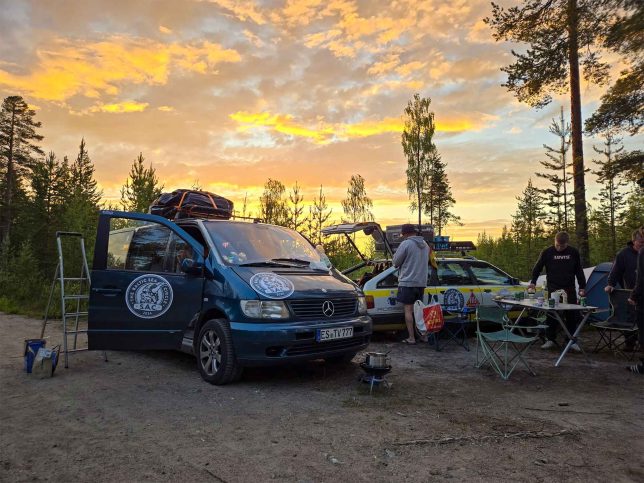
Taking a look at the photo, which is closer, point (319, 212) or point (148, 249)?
point (148, 249)

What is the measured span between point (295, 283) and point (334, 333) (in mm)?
748

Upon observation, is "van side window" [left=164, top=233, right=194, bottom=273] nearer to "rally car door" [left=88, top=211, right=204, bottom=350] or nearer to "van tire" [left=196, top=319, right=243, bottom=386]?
"rally car door" [left=88, top=211, right=204, bottom=350]

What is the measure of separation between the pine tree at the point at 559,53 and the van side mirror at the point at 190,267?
11135mm

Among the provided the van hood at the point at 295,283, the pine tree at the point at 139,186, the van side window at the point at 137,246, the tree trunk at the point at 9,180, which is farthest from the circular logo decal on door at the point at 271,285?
the tree trunk at the point at 9,180

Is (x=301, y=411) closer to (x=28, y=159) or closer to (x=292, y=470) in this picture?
(x=292, y=470)

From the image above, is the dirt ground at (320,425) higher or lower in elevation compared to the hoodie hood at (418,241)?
lower

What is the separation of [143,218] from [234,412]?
2986 mm

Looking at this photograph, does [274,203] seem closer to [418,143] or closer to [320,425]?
[418,143]

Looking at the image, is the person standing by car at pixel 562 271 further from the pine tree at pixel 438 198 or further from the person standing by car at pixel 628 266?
the pine tree at pixel 438 198

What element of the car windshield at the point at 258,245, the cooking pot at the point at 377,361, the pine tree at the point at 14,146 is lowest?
the cooking pot at the point at 377,361

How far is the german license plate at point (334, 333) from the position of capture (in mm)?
4857

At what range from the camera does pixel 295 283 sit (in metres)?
5.05

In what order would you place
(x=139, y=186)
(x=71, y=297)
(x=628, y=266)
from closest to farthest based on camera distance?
(x=71, y=297), (x=628, y=266), (x=139, y=186)

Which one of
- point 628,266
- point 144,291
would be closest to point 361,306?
point 144,291
